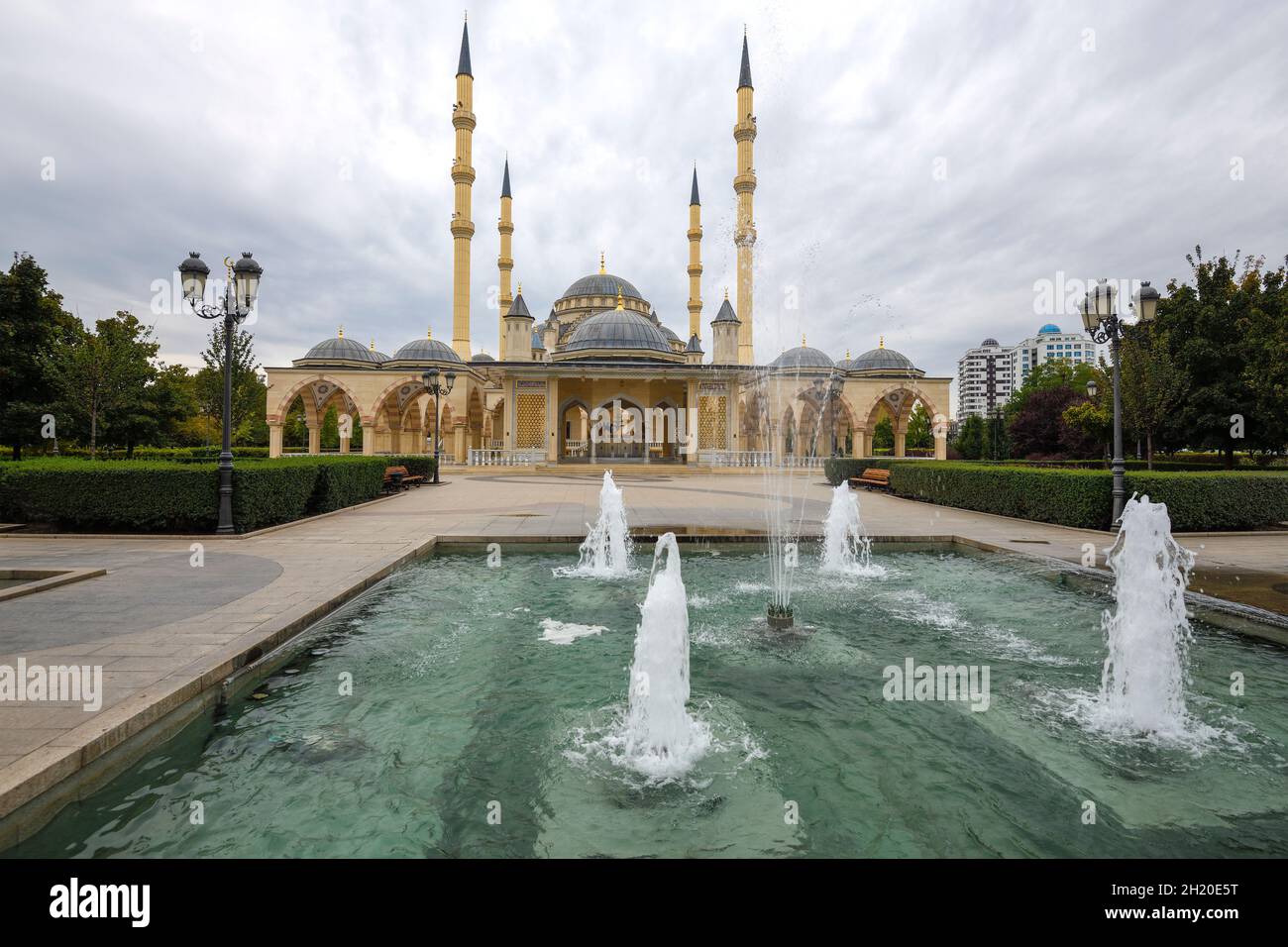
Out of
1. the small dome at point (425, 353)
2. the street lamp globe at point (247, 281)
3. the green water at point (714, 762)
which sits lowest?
the green water at point (714, 762)

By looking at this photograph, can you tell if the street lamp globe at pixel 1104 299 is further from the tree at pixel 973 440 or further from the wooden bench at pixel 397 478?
the tree at pixel 973 440

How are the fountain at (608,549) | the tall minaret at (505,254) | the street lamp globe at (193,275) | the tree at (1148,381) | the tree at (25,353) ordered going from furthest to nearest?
the tall minaret at (505,254)
the tree at (25,353)
the tree at (1148,381)
the street lamp globe at (193,275)
the fountain at (608,549)

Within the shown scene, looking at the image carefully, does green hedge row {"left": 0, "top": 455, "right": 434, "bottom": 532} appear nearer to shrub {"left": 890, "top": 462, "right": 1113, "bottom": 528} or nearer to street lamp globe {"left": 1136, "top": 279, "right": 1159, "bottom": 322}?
shrub {"left": 890, "top": 462, "right": 1113, "bottom": 528}

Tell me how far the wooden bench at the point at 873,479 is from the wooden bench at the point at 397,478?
1370 centimetres

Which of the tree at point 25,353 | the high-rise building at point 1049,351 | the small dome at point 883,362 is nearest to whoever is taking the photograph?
the tree at point 25,353

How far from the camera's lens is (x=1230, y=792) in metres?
2.71

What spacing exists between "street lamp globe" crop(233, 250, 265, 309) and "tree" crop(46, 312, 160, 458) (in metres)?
12.6

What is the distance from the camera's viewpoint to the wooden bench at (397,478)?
16969mm

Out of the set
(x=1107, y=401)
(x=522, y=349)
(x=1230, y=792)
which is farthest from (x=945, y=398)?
(x=1230, y=792)

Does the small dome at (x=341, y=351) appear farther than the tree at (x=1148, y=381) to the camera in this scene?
Yes

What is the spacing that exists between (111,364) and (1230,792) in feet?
81.2

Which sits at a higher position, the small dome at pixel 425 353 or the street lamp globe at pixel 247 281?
the small dome at pixel 425 353

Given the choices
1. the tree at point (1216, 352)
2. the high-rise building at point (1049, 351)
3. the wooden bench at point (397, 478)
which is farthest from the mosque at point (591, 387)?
the high-rise building at point (1049, 351)
